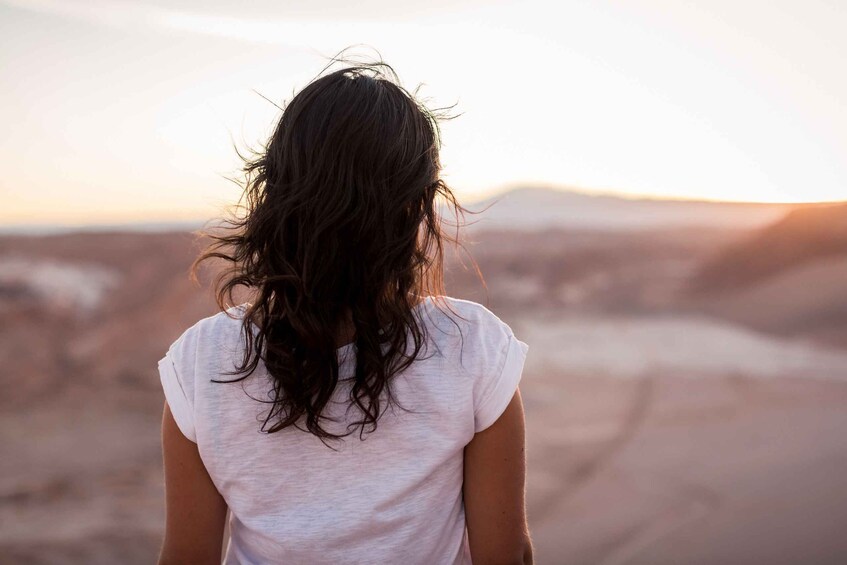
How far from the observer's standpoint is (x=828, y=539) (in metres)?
2.98

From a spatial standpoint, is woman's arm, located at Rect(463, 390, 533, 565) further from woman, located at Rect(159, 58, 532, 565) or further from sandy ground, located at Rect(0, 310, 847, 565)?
sandy ground, located at Rect(0, 310, 847, 565)

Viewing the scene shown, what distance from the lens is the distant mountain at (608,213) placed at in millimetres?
5552

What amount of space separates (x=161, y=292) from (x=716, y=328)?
4.18m

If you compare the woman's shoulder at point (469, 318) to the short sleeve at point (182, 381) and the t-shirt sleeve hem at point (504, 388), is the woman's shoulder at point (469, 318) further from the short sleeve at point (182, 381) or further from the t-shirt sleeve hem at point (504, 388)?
the short sleeve at point (182, 381)

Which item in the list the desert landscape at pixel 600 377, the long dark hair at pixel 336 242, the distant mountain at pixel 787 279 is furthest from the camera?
the distant mountain at pixel 787 279

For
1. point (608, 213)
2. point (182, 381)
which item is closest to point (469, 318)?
point (182, 381)

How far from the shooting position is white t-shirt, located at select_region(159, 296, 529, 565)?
1049 millimetres

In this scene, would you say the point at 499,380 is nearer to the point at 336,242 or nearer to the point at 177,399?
the point at 336,242

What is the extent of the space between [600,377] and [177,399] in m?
4.09

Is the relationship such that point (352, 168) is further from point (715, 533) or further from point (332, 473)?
point (715, 533)

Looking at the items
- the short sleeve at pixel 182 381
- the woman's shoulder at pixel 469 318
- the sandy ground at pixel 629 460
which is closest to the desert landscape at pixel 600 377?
the sandy ground at pixel 629 460

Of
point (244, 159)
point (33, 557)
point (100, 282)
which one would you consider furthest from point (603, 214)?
point (244, 159)

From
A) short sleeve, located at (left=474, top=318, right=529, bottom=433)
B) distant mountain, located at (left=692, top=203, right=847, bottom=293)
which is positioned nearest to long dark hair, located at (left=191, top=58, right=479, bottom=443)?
short sleeve, located at (left=474, top=318, right=529, bottom=433)

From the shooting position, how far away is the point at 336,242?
1044 millimetres
